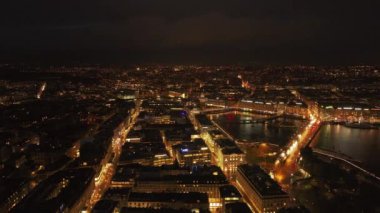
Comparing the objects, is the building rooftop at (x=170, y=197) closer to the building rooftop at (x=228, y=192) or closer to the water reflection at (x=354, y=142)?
the building rooftop at (x=228, y=192)

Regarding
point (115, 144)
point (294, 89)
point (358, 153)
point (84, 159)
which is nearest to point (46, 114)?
point (115, 144)

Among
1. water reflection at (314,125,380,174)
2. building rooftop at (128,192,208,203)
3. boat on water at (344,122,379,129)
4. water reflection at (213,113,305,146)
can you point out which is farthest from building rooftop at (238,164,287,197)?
boat on water at (344,122,379,129)

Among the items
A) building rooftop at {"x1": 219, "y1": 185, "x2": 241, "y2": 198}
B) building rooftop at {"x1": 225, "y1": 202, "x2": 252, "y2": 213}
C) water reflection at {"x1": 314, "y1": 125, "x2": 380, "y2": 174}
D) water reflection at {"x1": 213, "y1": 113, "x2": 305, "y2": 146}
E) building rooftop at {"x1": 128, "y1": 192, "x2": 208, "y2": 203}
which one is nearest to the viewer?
building rooftop at {"x1": 225, "y1": 202, "x2": 252, "y2": 213}

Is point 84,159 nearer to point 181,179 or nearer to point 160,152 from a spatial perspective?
point 160,152

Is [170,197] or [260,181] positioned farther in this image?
[260,181]

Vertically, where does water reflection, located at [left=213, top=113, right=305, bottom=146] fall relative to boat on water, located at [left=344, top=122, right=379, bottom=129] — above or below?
above

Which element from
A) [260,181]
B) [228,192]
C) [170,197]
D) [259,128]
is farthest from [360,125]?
[170,197]

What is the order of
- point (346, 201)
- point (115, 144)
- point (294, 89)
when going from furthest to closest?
point (294, 89), point (115, 144), point (346, 201)

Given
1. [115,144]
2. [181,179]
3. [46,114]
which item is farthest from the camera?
[46,114]

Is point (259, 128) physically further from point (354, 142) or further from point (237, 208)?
point (237, 208)

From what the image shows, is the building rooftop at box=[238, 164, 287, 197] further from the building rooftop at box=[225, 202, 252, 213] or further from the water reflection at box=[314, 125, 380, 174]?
the water reflection at box=[314, 125, 380, 174]

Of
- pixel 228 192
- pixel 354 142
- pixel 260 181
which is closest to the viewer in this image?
pixel 228 192
